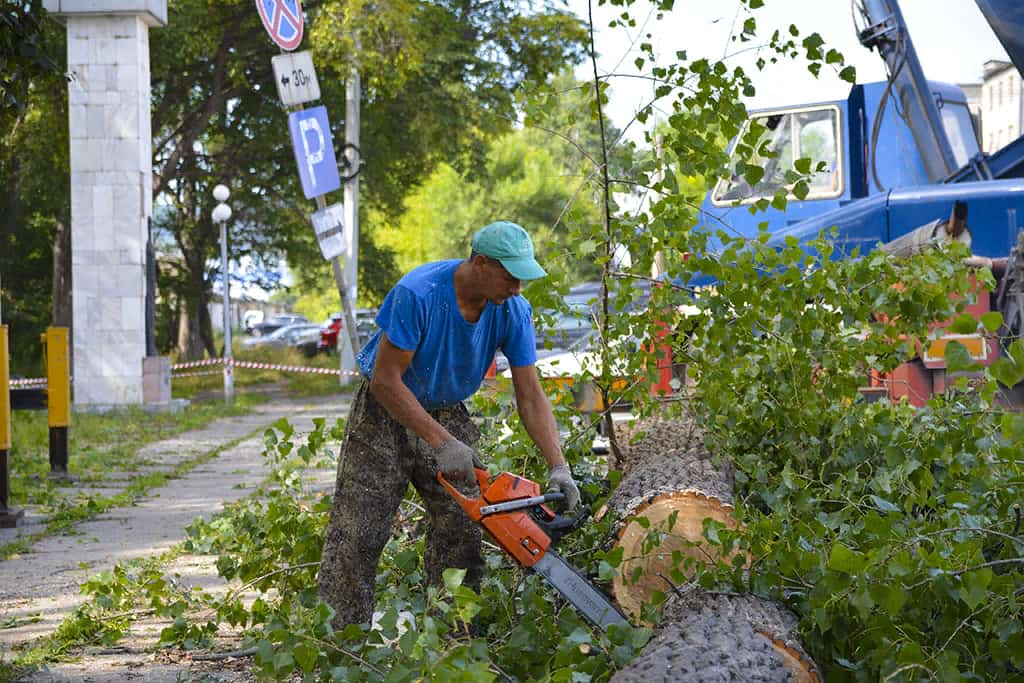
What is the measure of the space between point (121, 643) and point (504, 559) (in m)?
1.68

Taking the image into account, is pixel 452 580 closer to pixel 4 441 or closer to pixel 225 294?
pixel 4 441

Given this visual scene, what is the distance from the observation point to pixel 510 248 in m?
4.27

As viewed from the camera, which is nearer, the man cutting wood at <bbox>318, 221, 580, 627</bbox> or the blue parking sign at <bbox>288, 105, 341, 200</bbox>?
the man cutting wood at <bbox>318, 221, 580, 627</bbox>

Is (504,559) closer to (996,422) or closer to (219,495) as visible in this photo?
(996,422)

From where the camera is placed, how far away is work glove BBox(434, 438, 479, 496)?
4.38m

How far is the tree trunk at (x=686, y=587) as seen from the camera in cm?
352

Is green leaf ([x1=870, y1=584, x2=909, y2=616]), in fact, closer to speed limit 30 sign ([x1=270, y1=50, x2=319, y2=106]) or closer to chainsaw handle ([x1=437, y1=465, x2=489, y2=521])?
chainsaw handle ([x1=437, y1=465, x2=489, y2=521])

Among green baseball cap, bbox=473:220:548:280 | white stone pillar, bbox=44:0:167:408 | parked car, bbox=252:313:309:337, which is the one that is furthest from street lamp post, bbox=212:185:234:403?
parked car, bbox=252:313:309:337

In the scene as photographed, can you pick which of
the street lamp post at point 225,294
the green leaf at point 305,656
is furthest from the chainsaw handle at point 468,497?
the street lamp post at point 225,294

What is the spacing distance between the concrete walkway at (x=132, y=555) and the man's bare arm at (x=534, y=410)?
147cm

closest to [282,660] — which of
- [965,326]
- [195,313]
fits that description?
[965,326]

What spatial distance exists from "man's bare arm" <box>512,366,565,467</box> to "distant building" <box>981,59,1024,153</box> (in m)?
7.30

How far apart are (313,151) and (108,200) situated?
7.73 meters

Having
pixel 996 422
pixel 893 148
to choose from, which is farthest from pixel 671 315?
pixel 893 148
